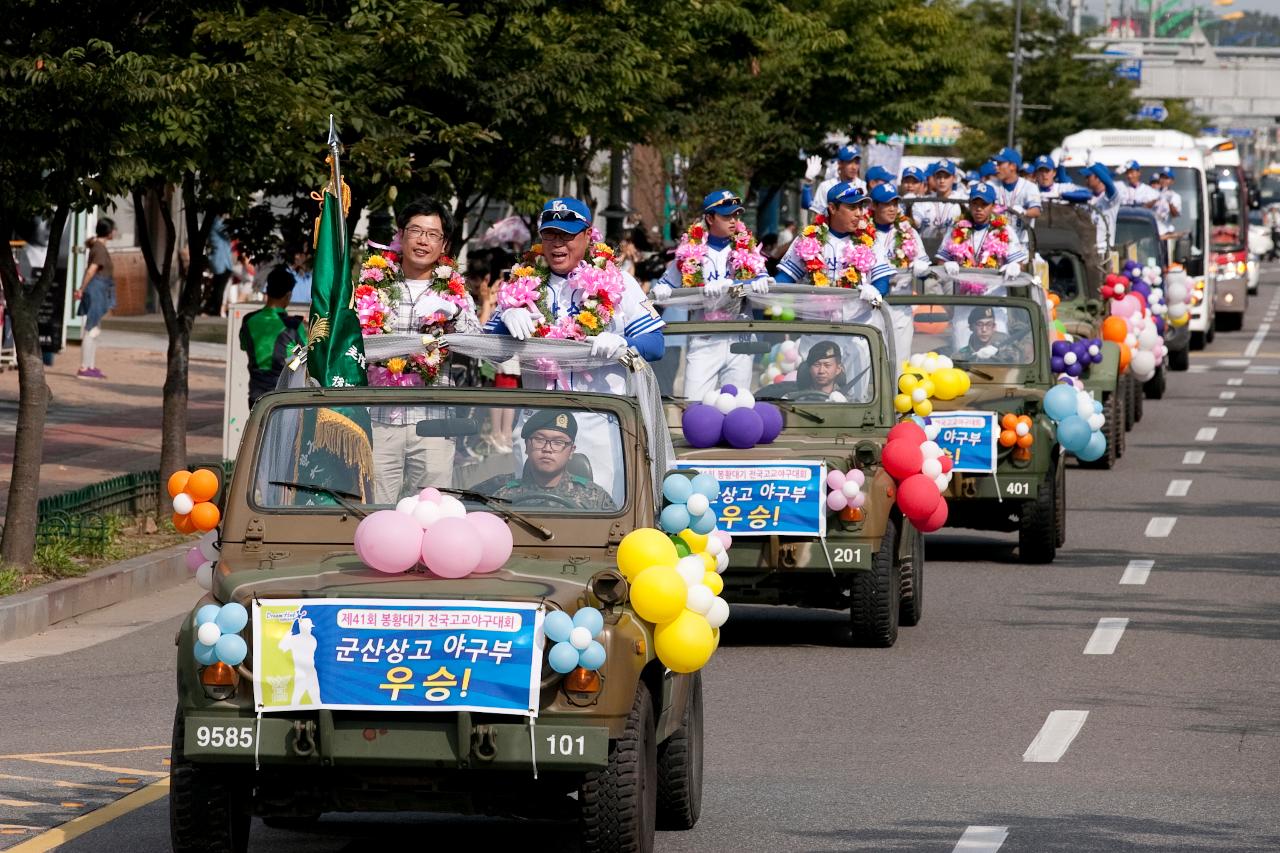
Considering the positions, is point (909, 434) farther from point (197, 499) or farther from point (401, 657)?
point (401, 657)

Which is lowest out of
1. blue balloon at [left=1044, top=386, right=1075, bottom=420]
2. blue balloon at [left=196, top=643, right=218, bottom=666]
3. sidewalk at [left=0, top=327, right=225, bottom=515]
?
sidewalk at [left=0, top=327, right=225, bottom=515]

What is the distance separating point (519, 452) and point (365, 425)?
500mm

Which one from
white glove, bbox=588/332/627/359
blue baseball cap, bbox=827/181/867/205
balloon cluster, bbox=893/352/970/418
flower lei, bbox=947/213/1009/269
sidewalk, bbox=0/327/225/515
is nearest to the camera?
white glove, bbox=588/332/627/359

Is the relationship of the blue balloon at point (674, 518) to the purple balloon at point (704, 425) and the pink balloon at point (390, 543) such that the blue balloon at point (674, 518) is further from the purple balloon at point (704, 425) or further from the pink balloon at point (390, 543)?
the purple balloon at point (704, 425)

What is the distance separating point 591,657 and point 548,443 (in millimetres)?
1346

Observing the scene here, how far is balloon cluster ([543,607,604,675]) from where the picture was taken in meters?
6.70

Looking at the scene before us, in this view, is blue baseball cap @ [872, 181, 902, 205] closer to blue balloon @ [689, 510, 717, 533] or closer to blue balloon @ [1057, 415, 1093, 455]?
blue balloon @ [1057, 415, 1093, 455]

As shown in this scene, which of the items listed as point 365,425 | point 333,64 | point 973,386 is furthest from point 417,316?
point 973,386

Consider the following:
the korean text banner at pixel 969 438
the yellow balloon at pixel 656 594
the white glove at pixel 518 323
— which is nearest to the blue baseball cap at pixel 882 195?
the korean text banner at pixel 969 438

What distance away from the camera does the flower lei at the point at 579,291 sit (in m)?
10.6

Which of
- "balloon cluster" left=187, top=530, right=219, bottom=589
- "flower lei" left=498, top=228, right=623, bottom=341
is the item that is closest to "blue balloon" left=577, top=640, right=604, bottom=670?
"balloon cluster" left=187, top=530, right=219, bottom=589

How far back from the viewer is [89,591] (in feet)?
43.4

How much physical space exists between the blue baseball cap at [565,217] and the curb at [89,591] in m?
2.68

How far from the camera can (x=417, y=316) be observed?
33.9 feet
